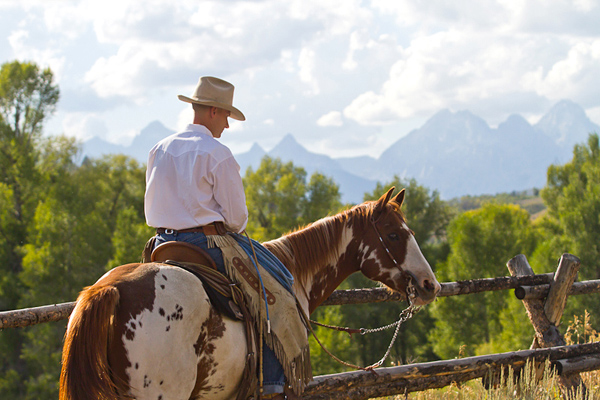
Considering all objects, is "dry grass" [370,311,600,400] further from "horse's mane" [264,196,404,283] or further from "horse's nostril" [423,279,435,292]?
"horse's mane" [264,196,404,283]

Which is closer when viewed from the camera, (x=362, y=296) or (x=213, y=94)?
(x=213, y=94)

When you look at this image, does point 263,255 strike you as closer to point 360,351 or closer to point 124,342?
point 124,342

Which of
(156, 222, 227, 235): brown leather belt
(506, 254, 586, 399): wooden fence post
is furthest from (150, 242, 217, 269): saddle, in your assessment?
(506, 254, 586, 399): wooden fence post

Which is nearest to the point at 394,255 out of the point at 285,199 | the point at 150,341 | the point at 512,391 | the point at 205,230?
the point at 205,230

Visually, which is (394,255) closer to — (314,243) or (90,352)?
(314,243)

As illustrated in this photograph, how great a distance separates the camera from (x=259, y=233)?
35.4 meters

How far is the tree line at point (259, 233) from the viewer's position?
92.0 ft

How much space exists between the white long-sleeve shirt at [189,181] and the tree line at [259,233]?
68.3 feet

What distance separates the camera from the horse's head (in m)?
4.42

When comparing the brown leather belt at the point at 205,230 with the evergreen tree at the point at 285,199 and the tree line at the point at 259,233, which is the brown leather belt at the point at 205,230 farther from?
the evergreen tree at the point at 285,199

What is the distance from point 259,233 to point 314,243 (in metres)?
31.2

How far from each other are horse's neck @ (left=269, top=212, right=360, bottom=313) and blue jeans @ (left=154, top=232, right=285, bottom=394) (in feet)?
2.63

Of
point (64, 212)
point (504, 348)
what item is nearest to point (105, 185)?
point (64, 212)

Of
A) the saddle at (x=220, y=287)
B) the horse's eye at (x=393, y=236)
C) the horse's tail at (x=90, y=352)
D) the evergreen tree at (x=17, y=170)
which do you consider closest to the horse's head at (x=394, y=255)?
the horse's eye at (x=393, y=236)
